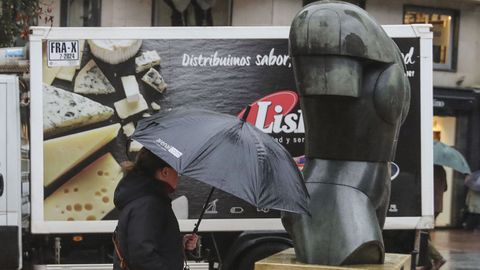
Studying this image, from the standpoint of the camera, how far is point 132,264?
4094 mm

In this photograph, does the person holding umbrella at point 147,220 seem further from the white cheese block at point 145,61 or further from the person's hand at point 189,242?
the white cheese block at point 145,61

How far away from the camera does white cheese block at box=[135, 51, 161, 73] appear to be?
7762 millimetres

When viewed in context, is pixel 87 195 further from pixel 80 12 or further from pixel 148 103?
pixel 80 12

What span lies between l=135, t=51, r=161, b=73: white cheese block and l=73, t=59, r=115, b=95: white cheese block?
336 millimetres

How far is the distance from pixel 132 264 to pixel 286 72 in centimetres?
419

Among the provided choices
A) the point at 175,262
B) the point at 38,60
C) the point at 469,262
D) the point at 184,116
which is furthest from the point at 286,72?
the point at 469,262

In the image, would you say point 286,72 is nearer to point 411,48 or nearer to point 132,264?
point 411,48

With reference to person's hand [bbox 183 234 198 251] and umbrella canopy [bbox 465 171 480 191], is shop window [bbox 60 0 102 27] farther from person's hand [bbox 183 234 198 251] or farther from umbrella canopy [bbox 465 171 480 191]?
person's hand [bbox 183 234 198 251]

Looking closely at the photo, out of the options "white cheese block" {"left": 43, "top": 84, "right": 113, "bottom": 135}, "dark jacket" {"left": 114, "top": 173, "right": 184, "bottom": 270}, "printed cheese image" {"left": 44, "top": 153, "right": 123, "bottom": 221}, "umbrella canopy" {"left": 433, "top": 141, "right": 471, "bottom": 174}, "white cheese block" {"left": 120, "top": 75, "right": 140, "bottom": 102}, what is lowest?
"umbrella canopy" {"left": 433, "top": 141, "right": 471, "bottom": 174}

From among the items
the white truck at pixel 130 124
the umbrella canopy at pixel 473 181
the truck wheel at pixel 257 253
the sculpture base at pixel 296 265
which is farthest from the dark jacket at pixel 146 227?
the umbrella canopy at pixel 473 181

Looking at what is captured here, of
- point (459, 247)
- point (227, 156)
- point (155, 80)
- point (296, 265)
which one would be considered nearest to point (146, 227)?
point (227, 156)

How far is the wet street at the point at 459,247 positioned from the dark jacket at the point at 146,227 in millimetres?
9079

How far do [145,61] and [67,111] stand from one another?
3.00 ft

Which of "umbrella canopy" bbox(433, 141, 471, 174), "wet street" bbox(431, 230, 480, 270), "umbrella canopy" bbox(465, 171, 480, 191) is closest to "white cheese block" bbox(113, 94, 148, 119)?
"umbrella canopy" bbox(433, 141, 471, 174)
